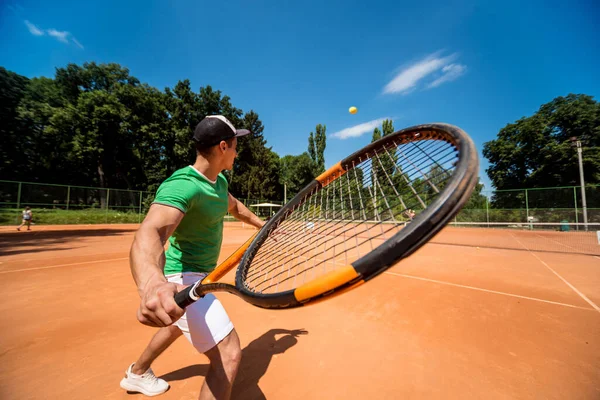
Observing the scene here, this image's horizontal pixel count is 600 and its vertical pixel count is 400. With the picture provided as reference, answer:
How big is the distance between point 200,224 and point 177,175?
351 millimetres

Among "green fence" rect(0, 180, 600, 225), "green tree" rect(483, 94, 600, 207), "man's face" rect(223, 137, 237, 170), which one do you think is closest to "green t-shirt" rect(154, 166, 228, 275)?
"man's face" rect(223, 137, 237, 170)

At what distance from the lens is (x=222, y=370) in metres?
1.33

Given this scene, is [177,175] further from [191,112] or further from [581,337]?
[191,112]

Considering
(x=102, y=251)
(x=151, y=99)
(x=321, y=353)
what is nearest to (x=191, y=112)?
(x=151, y=99)

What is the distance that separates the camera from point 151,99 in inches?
1077

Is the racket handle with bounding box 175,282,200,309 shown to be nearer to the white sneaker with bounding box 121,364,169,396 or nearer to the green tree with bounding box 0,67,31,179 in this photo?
the white sneaker with bounding box 121,364,169,396

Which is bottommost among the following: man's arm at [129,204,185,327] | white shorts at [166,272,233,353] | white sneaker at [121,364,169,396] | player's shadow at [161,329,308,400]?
player's shadow at [161,329,308,400]

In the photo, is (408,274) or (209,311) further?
(408,274)

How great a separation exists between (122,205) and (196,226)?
22036mm

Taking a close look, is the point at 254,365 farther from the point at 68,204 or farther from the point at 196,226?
the point at 68,204

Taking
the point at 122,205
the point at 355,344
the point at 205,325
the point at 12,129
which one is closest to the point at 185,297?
the point at 205,325

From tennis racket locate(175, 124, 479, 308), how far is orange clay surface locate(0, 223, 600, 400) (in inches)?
40.2

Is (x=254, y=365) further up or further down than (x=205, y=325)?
further down

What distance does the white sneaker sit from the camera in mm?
1817
